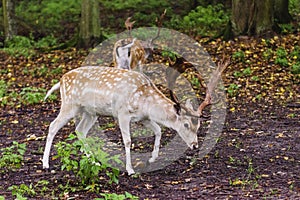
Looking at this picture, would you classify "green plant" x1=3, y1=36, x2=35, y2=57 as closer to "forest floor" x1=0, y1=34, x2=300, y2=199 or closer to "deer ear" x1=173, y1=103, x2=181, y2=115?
"forest floor" x1=0, y1=34, x2=300, y2=199

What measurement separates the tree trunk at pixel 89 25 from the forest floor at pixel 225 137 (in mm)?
439

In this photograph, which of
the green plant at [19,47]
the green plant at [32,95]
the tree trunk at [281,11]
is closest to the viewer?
the green plant at [32,95]

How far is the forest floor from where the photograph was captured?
6.48 m

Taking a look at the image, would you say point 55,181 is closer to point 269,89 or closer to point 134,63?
point 134,63

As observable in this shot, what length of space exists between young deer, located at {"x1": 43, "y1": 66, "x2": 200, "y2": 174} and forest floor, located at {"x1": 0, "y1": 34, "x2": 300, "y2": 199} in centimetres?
44

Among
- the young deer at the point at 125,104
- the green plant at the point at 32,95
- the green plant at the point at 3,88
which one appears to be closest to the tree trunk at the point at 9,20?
the green plant at the point at 3,88

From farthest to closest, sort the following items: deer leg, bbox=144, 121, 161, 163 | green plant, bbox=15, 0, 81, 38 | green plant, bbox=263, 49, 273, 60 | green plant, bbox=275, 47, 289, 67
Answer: green plant, bbox=15, 0, 81, 38 → green plant, bbox=263, 49, 273, 60 → green plant, bbox=275, 47, 289, 67 → deer leg, bbox=144, 121, 161, 163

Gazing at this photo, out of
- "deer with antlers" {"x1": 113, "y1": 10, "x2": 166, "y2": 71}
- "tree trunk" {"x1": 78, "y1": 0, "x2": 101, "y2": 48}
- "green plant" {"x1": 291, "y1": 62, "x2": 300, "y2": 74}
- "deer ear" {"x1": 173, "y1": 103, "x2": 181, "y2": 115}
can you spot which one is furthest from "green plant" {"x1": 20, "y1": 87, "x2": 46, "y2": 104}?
"deer ear" {"x1": 173, "y1": 103, "x2": 181, "y2": 115}

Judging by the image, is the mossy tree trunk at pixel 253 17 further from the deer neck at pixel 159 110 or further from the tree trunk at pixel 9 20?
the deer neck at pixel 159 110

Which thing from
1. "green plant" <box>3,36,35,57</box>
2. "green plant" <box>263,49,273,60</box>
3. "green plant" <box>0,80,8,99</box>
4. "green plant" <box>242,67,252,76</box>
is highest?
"green plant" <box>263,49,273,60</box>

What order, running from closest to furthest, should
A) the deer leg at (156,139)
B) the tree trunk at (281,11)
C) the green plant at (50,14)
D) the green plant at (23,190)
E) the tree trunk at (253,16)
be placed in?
1. the green plant at (23,190)
2. the deer leg at (156,139)
3. the tree trunk at (253,16)
4. the tree trunk at (281,11)
5. the green plant at (50,14)

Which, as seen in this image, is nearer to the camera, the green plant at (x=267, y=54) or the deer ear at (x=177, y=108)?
the deer ear at (x=177, y=108)

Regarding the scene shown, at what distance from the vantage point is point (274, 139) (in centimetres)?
853

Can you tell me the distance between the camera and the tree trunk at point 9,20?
18.2 metres
